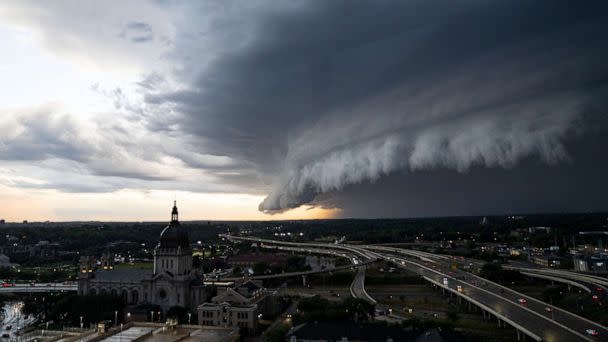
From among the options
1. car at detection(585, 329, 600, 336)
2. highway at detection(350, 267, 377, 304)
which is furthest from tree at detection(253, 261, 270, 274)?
car at detection(585, 329, 600, 336)

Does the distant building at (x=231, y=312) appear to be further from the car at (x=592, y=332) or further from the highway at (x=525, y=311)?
the car at (x=592, y=332)

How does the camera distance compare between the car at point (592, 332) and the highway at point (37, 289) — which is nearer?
the car at point (592, 332)

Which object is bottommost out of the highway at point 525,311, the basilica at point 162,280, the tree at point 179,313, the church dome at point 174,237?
the highway at point 525,311

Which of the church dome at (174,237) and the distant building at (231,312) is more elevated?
the church dome at (174,237)

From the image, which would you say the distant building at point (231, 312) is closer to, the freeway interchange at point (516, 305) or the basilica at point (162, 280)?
the basilica at point (162, 280)

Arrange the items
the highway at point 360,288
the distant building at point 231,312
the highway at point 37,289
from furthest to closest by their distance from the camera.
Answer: the highway at point 37,289 < the highway at point 360,288 < the distant building at point 231,312

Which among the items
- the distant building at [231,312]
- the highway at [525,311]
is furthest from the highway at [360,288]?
the distant building at [231,312]

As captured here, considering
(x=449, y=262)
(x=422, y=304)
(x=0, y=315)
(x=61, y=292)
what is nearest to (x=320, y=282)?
(x=422, y=304)

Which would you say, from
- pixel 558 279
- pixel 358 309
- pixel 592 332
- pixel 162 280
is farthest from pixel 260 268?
pixel 592 332

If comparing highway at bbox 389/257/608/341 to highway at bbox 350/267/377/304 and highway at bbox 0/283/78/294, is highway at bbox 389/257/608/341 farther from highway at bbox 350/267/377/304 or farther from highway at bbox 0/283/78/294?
highway at bbox 0/283/78/294

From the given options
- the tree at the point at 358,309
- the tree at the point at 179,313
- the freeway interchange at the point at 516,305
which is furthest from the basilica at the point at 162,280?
the freeway interchange at the point at 516,305

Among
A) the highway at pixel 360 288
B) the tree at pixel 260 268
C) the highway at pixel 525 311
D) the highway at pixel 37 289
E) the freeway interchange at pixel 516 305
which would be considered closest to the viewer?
the highway at pixel 525 311
